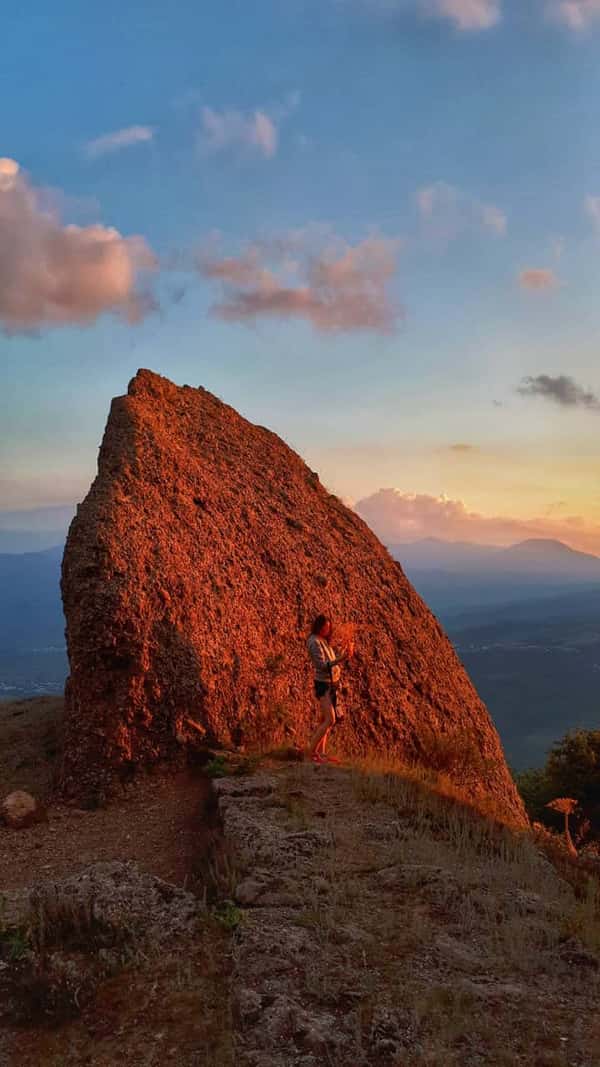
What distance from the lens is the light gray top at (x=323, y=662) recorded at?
1088 cm

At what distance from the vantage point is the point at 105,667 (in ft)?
34.2

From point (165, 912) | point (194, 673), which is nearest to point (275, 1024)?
point (165, 912)

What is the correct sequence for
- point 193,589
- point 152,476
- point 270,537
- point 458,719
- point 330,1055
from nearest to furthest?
point 330,1055
point 193,589
point 152,476
point 270,537
point 458,719

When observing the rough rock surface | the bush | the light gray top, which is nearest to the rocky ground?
the rough rock surface

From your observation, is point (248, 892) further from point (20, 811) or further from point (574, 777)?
point (574, 777)

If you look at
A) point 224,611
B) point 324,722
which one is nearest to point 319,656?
point 324,722

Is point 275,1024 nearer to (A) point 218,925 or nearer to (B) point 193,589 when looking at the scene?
(A) point 218,925

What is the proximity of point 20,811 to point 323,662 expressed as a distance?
448cm

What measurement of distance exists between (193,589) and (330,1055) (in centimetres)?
763

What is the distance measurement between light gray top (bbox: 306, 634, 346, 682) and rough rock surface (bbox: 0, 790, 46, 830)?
164 inches

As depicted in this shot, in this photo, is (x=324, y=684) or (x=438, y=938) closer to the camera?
(x=438, y=938)

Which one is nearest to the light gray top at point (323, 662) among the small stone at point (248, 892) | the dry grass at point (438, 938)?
the dry grass at point (438, 938)

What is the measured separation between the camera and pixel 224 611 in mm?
11828

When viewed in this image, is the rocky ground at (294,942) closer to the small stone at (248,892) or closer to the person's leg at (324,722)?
the small stone at (248,892)
